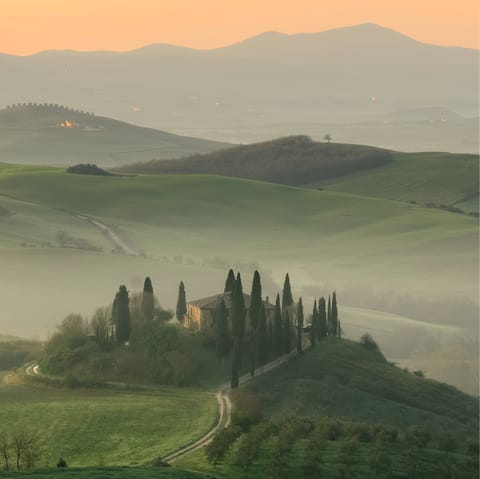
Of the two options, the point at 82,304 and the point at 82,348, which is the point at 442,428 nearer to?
the point at 82,348

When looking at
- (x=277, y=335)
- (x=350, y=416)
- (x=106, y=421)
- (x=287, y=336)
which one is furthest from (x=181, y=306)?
(x=106, y=421)

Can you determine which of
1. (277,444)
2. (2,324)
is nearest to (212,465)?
(277,444)

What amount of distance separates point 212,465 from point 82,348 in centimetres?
3869

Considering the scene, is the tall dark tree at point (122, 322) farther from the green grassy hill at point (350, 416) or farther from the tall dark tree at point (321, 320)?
the tall dark tree at point (321, 320)

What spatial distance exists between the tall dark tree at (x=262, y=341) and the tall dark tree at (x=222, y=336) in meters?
2.79

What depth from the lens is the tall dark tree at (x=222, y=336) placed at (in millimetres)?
118875

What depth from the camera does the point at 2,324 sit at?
180m

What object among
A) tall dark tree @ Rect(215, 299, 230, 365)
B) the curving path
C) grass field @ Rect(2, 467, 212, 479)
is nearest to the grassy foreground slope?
the curving path

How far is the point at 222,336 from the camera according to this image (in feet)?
392

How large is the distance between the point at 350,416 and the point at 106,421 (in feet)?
73.6

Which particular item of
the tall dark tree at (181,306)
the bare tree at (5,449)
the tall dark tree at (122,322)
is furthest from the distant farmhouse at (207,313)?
the bare tree at (5,449)

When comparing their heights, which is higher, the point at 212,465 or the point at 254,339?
the point at 254,339

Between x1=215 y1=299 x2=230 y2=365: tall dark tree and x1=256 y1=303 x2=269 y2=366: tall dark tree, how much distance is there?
110 inches

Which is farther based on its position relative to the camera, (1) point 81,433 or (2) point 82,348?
(2) point 82,348
